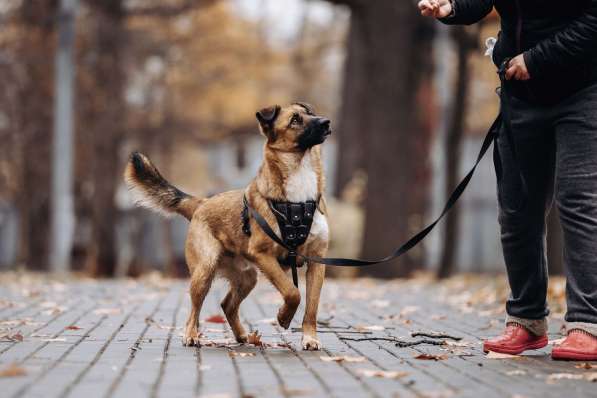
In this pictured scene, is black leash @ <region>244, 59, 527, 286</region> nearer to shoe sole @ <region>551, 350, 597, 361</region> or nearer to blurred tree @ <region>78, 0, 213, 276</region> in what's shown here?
shoe sole @ <region>551, 350, 597, 361</region>

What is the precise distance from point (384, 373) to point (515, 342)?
126 centimetres

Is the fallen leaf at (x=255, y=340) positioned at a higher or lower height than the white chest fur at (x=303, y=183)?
lower

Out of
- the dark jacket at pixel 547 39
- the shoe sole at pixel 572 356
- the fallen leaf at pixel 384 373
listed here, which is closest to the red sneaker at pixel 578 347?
the shoe sole at pixel 572 356

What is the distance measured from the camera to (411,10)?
17391mm

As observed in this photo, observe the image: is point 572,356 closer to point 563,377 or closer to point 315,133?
point 563,377

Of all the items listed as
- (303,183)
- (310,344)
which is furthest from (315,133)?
(310,344)

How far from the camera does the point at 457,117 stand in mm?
18516

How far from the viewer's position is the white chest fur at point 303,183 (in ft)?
20.6

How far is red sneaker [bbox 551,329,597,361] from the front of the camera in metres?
5.46

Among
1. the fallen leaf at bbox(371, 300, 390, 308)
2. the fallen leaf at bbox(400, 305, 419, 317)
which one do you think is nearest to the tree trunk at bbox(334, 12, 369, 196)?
the fallen leaf at bbox(371, 300, 390, 308)

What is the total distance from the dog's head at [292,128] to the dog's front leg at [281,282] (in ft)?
2.51

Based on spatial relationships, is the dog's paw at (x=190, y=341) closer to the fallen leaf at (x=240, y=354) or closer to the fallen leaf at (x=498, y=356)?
the fallen leaf at (x=240, y=354)

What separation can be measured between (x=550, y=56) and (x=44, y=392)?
10.8 ft

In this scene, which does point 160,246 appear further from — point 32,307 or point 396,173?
point 32,307
